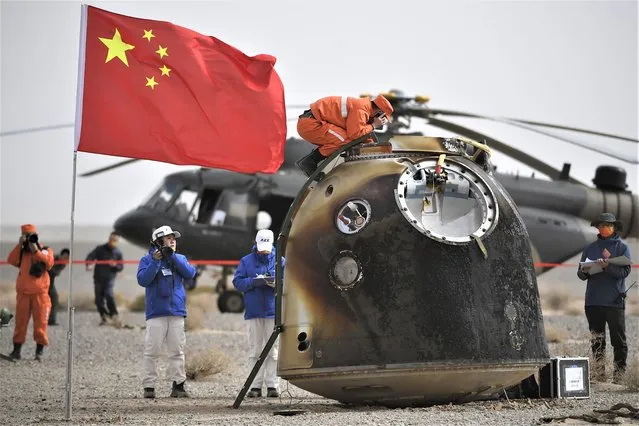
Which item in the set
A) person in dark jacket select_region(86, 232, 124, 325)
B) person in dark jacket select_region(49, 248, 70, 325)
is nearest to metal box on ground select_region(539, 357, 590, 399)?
person in dark jacket select_region(49, 248, 70, 325)

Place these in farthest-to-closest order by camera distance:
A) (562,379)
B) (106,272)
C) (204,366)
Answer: (106,272), (204,366), (562,379)

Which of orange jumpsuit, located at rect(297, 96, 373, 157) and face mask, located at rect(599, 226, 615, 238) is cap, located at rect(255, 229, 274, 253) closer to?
orange jumpsuit, located at rect(297, 96, 373, 157)

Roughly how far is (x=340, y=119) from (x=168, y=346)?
135 inches

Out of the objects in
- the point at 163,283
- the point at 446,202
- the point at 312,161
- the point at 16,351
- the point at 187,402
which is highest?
the point at 312,161

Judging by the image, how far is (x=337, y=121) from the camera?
33.5 ft

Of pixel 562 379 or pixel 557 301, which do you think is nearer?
pixel 562 379

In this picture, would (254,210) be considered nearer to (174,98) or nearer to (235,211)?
(235,211)

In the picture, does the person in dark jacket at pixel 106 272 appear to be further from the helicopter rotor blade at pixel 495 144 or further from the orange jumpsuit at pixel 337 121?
the orange jumpsuit at pixel 337 121

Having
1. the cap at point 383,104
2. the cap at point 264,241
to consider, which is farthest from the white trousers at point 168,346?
the cap at point 383,104

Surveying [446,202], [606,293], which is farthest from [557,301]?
[446,202]

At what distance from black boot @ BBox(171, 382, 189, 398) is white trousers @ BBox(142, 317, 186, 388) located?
62 mm

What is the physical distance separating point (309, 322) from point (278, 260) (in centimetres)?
86

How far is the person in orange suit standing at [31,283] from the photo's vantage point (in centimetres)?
1636

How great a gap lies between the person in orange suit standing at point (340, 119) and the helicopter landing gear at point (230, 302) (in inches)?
662
